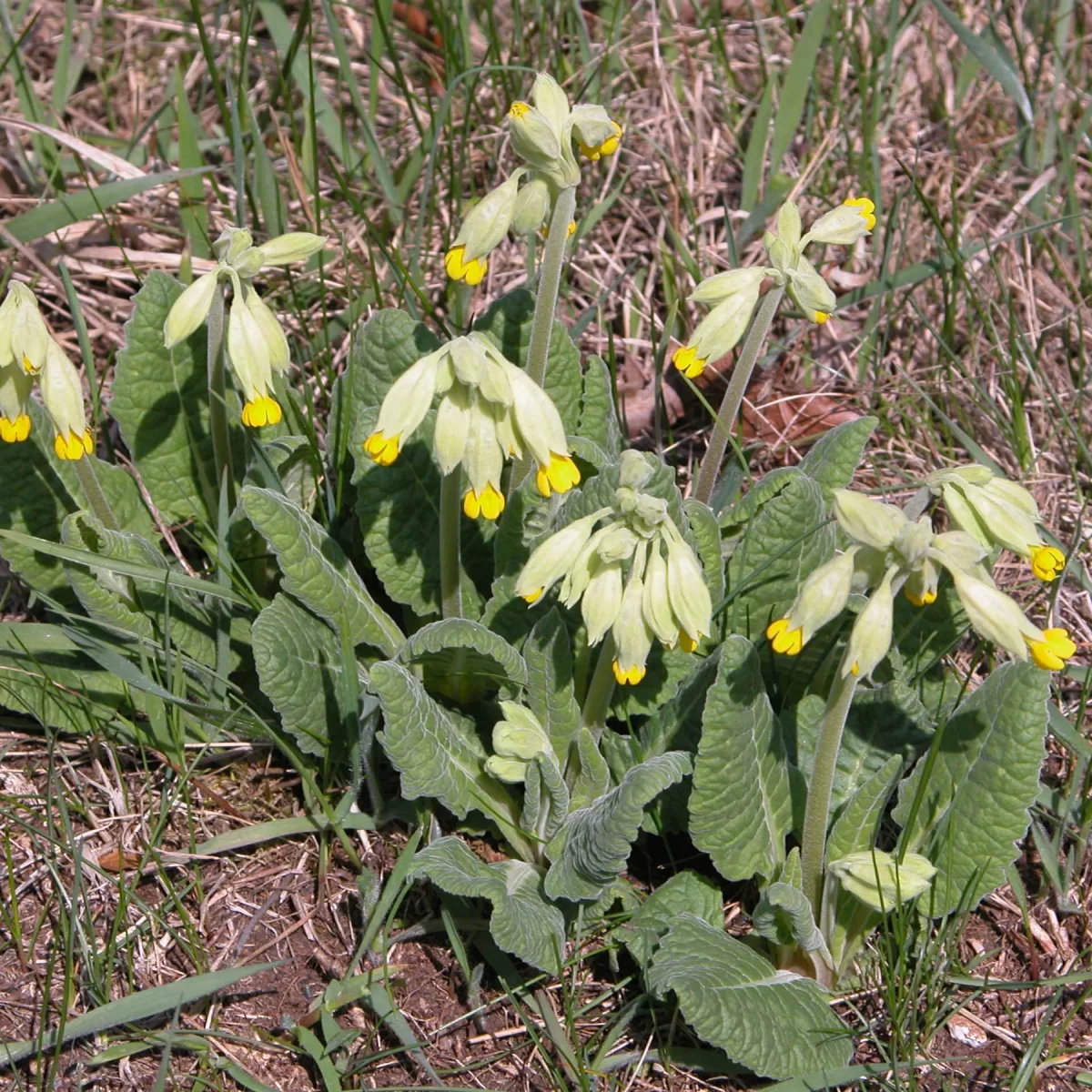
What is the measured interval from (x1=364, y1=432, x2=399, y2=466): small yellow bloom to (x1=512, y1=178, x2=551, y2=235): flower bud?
21.7 inches

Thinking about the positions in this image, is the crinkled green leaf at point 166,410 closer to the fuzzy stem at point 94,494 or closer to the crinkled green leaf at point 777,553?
the fuzzy stem at point 94,494

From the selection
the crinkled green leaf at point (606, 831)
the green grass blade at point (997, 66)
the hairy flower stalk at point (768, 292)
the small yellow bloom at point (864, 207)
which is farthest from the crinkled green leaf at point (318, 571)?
the green grass blade at point (997, 66)

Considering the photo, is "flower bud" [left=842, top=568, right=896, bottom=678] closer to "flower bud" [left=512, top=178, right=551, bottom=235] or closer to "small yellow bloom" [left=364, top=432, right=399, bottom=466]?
"small yellow bloom" [left=364, top=432, right=399, bottom=466]

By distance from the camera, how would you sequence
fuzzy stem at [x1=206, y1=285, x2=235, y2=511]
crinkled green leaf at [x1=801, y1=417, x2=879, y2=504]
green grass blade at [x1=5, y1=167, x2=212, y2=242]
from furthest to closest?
green grass blade at [x1=5, y1=167, x2=212, y2=242], crinkled green leaf at [x1=801, y1=417, x2=879, y2=504], fuzzy stem at [x1=206, y1=285, x2=235, y2=511]

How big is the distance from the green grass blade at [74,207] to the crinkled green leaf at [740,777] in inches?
103

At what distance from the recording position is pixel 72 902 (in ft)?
9.18

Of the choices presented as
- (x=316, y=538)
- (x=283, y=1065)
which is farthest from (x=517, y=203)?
(x=283, y=1065)

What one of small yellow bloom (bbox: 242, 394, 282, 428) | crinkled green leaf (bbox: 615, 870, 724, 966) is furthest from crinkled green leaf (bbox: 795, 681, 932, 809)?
→ small yellow bloom (bbox: 242, 394, 282, 428)

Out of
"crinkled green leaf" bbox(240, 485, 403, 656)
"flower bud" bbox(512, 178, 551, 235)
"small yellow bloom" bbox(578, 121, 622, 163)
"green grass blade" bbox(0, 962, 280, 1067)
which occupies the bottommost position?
"green grass blade" bbox(0, 962, 280, 1067)

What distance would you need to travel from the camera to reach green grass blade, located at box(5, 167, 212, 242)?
14.1 feet

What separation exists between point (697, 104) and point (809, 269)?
220cm

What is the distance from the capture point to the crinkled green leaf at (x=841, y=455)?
333 cm

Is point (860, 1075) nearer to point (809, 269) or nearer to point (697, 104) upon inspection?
point (809, 269)

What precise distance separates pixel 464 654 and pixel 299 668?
1.25 ft
